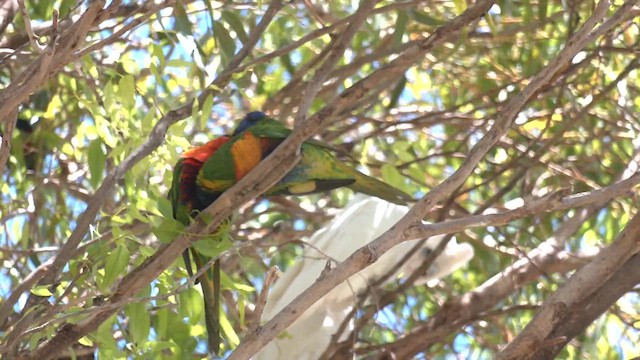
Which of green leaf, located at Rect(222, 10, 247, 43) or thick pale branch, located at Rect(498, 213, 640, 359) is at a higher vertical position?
green leaf, located at Rect(222, 10, 247, 43)

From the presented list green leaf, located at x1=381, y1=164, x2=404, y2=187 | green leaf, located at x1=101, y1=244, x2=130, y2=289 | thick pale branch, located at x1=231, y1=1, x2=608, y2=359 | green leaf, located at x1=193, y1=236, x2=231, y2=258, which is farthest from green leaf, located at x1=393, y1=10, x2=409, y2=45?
green leaf, located at x1=101, y1=244, x2=130, y2=289

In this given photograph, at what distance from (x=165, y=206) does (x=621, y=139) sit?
1.70 m

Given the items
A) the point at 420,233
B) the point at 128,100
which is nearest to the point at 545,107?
the point at 128,100

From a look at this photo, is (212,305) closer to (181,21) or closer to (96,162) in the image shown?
(96,162)

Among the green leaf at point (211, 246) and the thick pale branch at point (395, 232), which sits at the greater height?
the green leaf at point (211, 246)

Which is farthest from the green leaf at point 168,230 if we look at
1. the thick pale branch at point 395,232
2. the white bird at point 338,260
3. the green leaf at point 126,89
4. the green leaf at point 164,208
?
the white bird at point 338,260

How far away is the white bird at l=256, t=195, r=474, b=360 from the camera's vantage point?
2.58 m

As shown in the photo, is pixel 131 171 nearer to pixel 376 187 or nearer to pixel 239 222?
pixel 376 187

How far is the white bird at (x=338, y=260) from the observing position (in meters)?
2.58

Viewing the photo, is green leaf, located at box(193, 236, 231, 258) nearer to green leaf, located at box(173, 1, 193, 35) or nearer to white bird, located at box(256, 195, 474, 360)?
green leaf, located at box(173, 1, 193, 35)

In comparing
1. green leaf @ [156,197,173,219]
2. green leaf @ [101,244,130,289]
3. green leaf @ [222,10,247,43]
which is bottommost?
green leaf @ [101,244,130,289]

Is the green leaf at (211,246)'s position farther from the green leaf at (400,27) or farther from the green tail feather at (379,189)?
the green leaf at (400,27)

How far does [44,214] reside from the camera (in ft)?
9.31

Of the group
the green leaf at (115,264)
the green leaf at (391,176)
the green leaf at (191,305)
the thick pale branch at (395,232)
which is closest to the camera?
the thick pale branch at (395,232)
